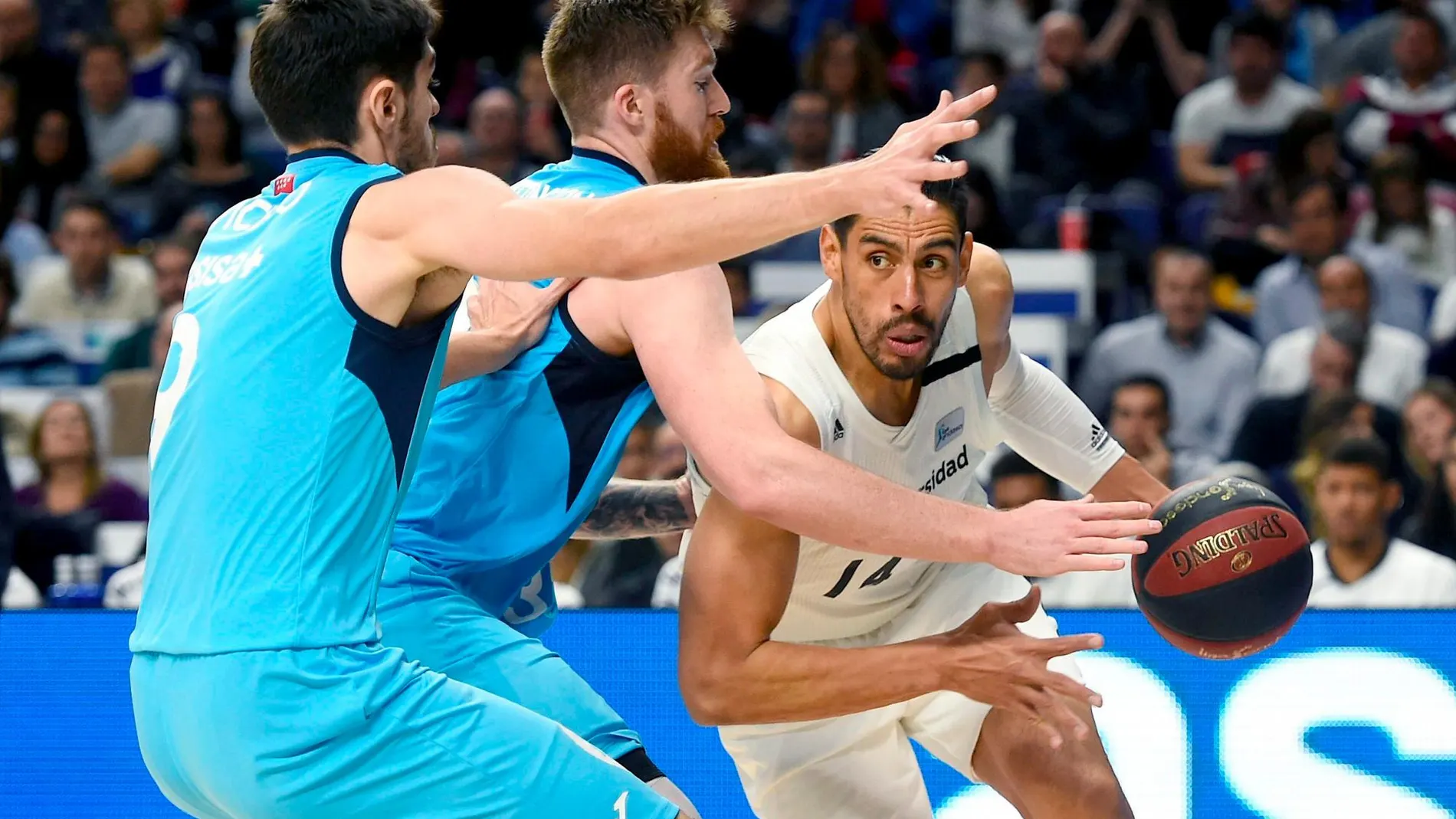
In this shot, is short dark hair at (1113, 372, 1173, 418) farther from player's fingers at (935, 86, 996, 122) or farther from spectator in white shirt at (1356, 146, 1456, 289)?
player's fingers at (935, 86, 996, 122)

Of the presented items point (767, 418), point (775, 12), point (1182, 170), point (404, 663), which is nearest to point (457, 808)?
point (404, 663)

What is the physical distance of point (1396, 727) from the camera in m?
4.58

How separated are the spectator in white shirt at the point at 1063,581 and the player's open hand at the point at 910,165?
11.5 ft

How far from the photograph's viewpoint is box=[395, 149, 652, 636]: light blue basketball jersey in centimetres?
350

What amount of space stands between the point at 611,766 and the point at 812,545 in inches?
45.6

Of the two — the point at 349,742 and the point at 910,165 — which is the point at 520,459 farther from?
the point at 910,165

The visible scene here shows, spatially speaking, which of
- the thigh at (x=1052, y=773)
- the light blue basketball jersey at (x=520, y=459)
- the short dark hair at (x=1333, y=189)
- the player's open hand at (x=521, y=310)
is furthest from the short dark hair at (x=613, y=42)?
the short dark hair at (x=1333, y=189)

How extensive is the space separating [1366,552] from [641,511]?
3098mm

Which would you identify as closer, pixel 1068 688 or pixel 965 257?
pixel 1068 688

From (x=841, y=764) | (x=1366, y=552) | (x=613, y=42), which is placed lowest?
(x=1366, y=552)

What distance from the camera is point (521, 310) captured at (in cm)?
360

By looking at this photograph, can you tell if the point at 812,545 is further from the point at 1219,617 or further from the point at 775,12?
the point at 775,12

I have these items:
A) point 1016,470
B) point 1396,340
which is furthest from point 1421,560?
point 1396,340

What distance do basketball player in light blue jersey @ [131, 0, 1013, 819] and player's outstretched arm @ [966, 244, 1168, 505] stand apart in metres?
1.61
